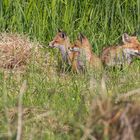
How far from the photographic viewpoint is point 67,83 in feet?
26.4

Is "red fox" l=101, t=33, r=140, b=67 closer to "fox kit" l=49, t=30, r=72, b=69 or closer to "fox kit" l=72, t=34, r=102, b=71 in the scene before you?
"fox kit" l=72, t=34, r=102, b=71

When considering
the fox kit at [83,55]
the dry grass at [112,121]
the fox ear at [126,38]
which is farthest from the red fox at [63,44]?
the dry grass at [112,121]

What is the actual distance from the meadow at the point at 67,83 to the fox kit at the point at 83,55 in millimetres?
285

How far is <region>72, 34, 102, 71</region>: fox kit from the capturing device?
9688 mm

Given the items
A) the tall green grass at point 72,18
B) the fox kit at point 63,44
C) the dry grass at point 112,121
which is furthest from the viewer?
the tall green grass at point 72,18

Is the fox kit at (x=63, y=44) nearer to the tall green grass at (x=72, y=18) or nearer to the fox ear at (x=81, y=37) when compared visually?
the fox ear at (x=81, y=37)

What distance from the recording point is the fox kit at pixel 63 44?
10.3 metres

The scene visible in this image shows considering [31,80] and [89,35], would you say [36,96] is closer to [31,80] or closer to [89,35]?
[31,80]

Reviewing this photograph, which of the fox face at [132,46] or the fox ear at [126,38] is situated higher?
the fox ear at [126,38]

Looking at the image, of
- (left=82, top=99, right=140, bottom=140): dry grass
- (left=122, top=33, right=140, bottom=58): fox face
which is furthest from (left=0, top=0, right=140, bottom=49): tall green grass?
(left=82, top=99, right=140, bottom=140): dry grass

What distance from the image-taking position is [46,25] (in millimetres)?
10859

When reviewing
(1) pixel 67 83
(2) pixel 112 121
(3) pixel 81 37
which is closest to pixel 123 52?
(3) pixel 81 37

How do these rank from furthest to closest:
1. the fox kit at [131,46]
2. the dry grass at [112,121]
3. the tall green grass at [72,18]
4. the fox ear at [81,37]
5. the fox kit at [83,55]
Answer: the tall green grass at [72,18] → the fox kit at [131,46] → the fox ear at [81,37] → the fox kit at [83,55] → the dry grass at [112,121]

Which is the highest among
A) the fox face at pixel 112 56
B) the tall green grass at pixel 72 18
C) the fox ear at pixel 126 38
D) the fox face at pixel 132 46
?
the tall green grass at pixel 72 18
